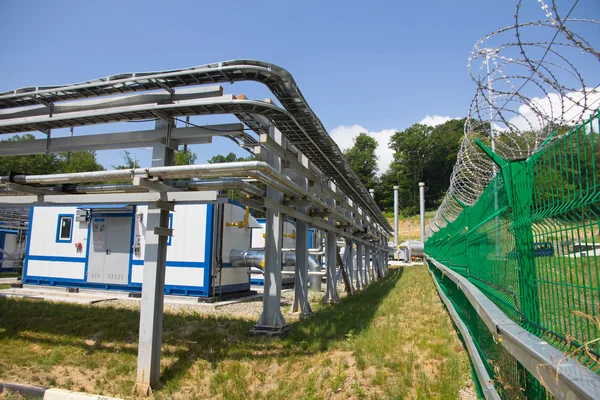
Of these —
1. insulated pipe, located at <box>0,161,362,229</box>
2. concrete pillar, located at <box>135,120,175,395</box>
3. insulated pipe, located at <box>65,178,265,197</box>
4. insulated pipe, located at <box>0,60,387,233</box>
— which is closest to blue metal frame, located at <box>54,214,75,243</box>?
insulated pipe, located at <box>0,60,387,233</box>

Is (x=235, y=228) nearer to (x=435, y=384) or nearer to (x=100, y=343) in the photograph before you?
(x=100, y=343)

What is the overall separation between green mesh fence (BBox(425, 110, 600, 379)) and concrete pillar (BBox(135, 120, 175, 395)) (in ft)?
12.7

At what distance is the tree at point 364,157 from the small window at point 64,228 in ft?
213

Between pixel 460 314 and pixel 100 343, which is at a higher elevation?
pixel 460 314

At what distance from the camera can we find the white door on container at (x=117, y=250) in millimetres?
13562

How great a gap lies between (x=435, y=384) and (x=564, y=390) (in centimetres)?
315

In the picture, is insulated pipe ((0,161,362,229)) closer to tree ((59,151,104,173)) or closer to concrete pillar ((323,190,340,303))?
concrete pillar ((323,190,340,303))

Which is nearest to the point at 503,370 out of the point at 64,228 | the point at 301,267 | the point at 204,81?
the point at 204,81

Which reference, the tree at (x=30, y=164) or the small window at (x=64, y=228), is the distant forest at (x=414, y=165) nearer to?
the tree at (x=30, y=164)

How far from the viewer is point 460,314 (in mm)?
Result: 6074

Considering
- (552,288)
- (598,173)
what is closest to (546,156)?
(598,173)

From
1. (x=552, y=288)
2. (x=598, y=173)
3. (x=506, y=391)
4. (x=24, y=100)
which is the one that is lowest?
(x=506, y=391)

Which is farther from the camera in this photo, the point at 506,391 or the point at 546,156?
the point at 506,391

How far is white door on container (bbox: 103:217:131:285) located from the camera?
1356 cm
